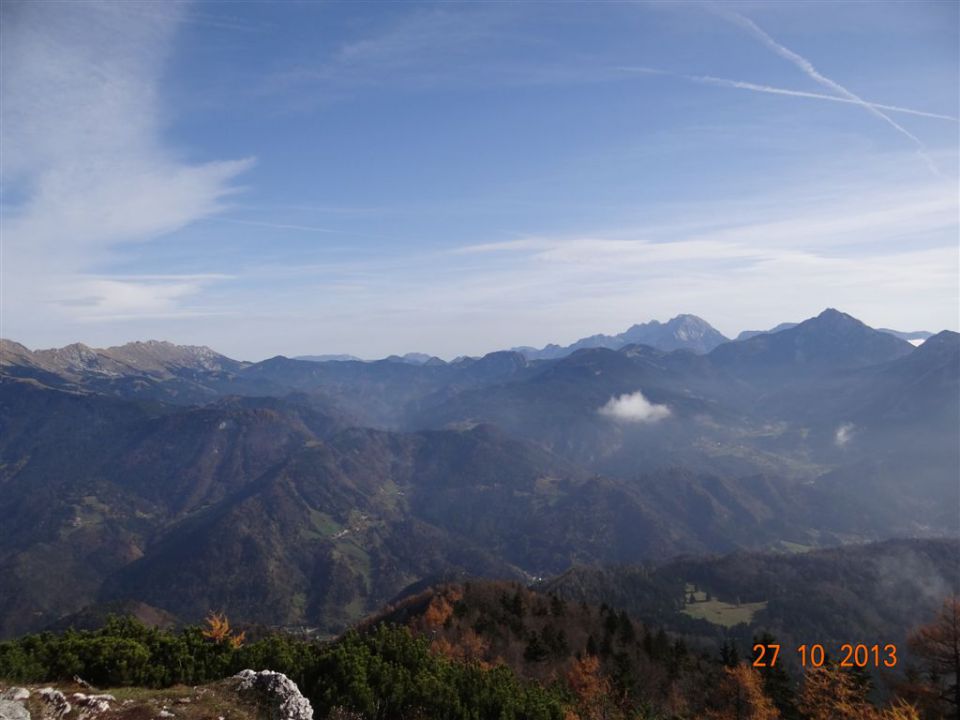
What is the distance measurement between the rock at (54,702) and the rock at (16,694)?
560 mm

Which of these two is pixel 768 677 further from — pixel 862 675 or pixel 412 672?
pixel 412 672

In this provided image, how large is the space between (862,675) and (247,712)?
69461 mm

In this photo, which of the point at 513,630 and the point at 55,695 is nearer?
the point at 55,695

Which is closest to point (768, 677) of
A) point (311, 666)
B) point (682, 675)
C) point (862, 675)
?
point (862, 675)

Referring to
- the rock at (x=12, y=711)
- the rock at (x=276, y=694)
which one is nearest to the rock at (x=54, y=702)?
the rock at (x=12, y=711)

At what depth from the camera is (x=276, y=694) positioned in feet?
101

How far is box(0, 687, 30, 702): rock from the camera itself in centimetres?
2542

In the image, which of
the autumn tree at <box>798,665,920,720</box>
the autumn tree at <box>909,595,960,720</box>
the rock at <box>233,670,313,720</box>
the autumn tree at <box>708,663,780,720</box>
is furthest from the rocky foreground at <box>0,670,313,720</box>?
the autumn tree at <box>708,663,780,720</box>

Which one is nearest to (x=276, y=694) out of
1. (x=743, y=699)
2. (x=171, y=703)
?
(x=171, y=703)

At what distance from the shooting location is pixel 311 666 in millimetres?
38469

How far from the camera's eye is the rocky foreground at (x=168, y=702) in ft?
84.0

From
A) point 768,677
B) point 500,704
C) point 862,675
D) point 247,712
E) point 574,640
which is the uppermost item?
point 247,712

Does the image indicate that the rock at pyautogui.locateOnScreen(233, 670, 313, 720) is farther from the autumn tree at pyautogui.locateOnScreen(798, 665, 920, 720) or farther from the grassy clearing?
the autumn tree at pyautogui.locateOnScreen(798, 665, 920, 720)

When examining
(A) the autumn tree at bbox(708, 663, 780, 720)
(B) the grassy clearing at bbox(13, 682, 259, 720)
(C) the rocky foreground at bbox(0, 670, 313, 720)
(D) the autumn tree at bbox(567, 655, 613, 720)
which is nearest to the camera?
(C) the rocky foreground at bbox(0, 670, 313, 720)
